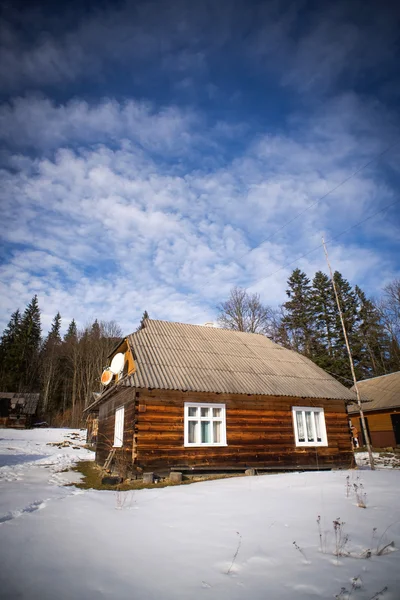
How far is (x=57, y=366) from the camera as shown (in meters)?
60.2

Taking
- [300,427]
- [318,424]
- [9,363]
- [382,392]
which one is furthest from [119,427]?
[9,363]

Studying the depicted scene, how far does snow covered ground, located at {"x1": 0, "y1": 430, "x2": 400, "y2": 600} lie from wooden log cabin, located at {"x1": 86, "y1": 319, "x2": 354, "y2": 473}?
15.5 feet

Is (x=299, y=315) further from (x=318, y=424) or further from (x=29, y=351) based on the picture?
(x=29, y=351)

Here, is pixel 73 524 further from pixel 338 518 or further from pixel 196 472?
pixel 196 472

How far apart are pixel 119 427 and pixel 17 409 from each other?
128 feet

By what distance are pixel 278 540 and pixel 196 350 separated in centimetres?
1192

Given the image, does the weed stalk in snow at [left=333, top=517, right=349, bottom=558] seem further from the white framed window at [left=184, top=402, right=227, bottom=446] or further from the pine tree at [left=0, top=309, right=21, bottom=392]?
the pine tree at [left=0, top=309, right=21, bottom=392]

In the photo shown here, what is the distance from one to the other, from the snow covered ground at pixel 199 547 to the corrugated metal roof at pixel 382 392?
2140 centimetres

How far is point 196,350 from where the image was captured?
16.9 m

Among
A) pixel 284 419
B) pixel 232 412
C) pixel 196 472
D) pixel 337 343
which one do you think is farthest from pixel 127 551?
pixel 337 343

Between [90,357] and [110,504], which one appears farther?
[90,357]

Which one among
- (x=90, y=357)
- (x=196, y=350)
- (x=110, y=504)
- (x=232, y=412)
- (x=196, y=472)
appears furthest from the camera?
(x=90, y=357)

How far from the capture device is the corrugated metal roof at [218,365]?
45.7ft

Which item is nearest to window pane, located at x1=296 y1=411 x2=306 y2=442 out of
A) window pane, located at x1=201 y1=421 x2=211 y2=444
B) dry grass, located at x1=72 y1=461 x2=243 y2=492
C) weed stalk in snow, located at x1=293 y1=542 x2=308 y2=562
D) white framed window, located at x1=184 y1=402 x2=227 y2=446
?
dry grass, located at x1=72 y1=461 x2=243 y2=492
